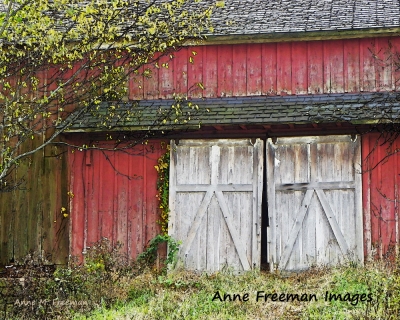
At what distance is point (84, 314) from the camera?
37.7ft

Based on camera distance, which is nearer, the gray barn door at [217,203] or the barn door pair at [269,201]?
the barn door pair at [269,201]

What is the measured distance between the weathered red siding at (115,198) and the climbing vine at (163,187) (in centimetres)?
11

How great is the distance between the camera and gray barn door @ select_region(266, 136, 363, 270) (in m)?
14.3

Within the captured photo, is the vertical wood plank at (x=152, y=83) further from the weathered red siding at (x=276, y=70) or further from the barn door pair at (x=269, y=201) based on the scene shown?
the barn door pair at (x=269, y=201)

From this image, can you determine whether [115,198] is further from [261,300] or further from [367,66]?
[367,66]

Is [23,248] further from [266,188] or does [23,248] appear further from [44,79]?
[266,188]

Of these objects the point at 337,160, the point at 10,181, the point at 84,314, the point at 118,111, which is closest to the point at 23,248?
the point at 10,181

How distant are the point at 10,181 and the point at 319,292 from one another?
674 cm

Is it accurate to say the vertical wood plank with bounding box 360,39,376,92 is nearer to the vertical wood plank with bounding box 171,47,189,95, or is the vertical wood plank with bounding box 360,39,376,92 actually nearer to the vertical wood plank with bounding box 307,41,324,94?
the vertical wood plank with bounding box 307,41,324,94

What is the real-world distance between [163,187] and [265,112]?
2313 millimetres

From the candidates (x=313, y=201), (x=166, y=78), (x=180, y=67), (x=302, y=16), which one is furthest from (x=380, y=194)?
(x=166, y=78)

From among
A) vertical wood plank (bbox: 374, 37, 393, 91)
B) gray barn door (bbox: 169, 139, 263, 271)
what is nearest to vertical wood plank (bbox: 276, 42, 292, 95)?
gray barn door (bbox: 169, 139, 263, 271)

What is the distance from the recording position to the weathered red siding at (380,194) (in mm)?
14250

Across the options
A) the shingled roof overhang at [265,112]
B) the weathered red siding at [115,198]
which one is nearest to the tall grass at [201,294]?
the weathered red siding at [115,198]
